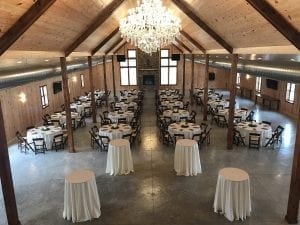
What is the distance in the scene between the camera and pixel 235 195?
6.21 m

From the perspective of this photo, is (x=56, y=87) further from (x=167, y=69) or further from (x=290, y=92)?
(x=290, y=92)

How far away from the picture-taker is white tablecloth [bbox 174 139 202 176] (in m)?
8.67

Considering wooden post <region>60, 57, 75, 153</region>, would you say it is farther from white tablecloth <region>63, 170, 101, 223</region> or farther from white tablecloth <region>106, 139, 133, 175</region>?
white tablecloth <region>63, 170, 101, 223</region>

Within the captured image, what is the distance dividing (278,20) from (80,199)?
612cm

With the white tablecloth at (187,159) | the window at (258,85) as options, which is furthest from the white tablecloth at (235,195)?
the window at (258,85)

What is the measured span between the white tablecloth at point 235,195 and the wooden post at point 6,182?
5.10m

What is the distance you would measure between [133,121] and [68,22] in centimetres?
723

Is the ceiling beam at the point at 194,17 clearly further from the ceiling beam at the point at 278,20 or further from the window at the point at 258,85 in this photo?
the window at the point at 258,85

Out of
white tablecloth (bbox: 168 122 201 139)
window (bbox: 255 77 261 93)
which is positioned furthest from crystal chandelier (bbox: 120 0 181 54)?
window (bbox: 255 77 261 93)

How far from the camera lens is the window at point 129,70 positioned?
2798 centimetres

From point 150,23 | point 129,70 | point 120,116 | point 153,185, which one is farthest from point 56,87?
point 153,185

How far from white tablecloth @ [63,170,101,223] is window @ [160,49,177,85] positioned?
22.9 meters

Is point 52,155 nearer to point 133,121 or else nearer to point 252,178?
point 133,121

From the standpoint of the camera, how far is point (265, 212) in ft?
21.5
